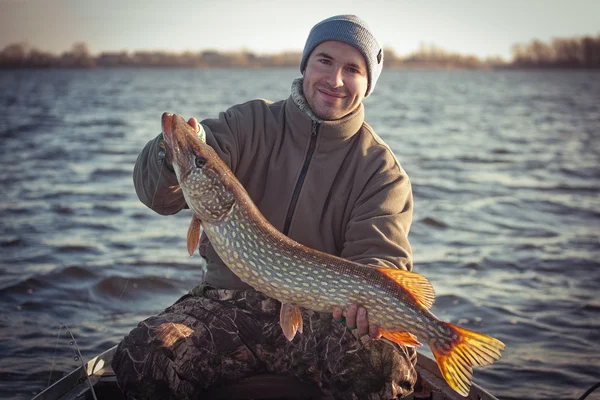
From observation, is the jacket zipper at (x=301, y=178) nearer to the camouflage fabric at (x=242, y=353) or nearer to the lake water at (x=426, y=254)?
the camouflage fabric at (x=242, y=353)

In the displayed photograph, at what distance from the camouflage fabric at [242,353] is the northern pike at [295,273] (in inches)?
9.9

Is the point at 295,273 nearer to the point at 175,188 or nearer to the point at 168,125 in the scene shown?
the point at 175,188

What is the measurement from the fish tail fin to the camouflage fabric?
29cm

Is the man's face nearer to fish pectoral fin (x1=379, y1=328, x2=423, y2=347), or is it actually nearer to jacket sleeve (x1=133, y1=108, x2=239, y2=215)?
jacket sleeve (x1=133, y1=108, x2=239, y2=215)

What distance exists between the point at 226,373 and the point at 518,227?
6733mm

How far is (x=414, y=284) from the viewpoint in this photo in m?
2.88

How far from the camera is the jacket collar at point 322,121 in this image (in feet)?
11.6

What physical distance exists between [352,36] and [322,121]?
0.51 m

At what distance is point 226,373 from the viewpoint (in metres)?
3.23

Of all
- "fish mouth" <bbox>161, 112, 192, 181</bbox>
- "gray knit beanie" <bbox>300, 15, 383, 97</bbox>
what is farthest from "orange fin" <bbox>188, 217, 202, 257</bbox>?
"gray knit beanie" <bbox>300, 15, 383, 97</bbox>

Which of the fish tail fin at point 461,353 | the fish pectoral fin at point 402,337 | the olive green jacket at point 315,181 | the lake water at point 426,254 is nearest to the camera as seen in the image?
the fish tail fin at point 461,353

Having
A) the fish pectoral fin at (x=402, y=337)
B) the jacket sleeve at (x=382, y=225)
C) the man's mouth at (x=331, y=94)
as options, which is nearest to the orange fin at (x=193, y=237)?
the jacket sleeve at (x=382, y=225)

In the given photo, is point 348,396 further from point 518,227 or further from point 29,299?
point 518,227

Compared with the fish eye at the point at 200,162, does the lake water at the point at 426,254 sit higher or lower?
lower
